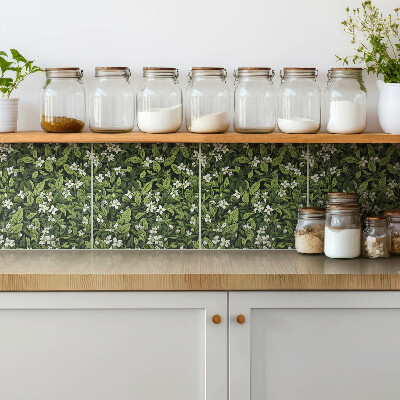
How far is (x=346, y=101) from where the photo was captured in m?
2.77

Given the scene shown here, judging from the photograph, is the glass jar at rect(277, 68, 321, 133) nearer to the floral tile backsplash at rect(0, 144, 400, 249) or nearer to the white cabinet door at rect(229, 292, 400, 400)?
the floral tile backsplash at rect(0, 144, 400, 249)

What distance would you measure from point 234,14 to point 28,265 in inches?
47.7

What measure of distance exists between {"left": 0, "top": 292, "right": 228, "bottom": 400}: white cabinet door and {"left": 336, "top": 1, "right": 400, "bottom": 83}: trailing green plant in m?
1.13

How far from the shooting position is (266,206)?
9.82ft

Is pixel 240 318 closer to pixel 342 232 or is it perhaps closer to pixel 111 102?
pixel 342 232

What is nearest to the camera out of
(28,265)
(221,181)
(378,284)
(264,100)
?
(378,284)

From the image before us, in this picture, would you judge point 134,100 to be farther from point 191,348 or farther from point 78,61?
point 191,348

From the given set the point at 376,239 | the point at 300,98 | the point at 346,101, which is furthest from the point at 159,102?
the point at 376,239

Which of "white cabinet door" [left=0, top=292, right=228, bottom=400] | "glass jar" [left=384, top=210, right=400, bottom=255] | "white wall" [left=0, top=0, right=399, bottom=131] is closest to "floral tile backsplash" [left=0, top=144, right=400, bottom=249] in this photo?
"glass jar" [left=384, top=210, right=400, bottom=255]

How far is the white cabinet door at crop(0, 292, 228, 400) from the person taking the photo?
8.11 feet

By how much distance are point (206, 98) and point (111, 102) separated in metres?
0.34

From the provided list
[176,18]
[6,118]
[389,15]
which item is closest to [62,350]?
[6,118]

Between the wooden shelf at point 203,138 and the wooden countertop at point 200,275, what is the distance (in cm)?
42

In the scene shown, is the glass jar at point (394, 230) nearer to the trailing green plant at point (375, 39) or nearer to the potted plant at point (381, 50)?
the potted plant at point (381, 50)
